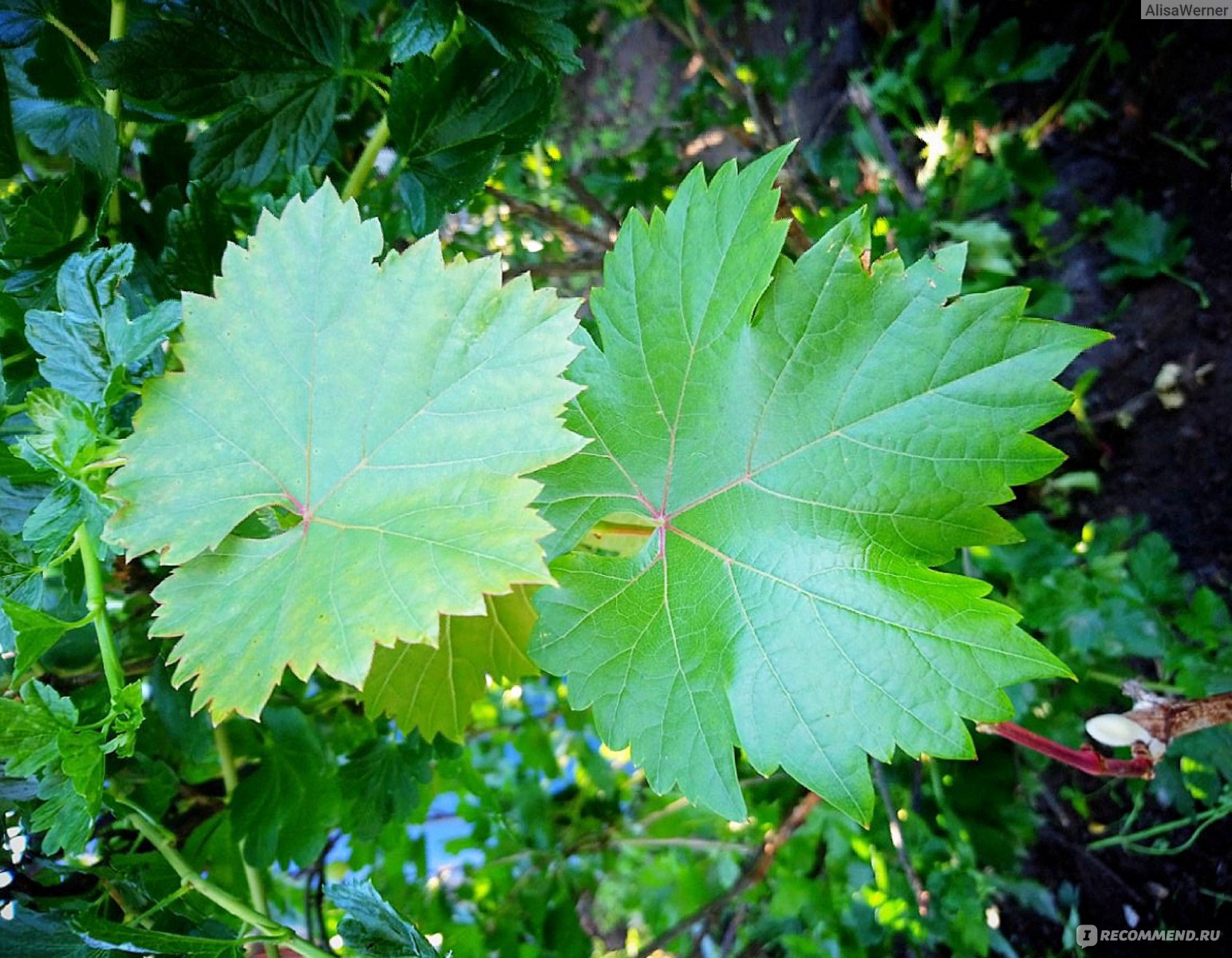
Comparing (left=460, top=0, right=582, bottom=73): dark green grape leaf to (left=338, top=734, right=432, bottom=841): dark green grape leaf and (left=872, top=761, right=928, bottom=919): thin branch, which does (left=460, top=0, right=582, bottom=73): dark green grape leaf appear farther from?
(left=872, top=761, right=928, bottom=919): thin branch

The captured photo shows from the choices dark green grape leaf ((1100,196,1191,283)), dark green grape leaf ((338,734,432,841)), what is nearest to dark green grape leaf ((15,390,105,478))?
dark green grape leaf ((338,734,432,841))

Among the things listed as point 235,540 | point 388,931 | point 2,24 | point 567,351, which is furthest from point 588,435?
point 2,24

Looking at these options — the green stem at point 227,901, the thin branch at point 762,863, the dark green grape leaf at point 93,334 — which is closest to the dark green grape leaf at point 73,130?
the dark green grape leaf at point 93,334

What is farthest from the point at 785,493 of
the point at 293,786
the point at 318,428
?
the point at 293,786

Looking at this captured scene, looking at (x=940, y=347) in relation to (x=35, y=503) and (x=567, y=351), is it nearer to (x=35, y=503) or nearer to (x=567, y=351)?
(x=567, y=351)

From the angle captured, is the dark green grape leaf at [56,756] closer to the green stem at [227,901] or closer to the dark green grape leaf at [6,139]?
the green stem at [227,901]

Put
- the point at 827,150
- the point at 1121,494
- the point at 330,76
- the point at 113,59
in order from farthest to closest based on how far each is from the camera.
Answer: the point at 827,150 < the point at 1121,494 < the point at 330,76 < the point at 113,59
